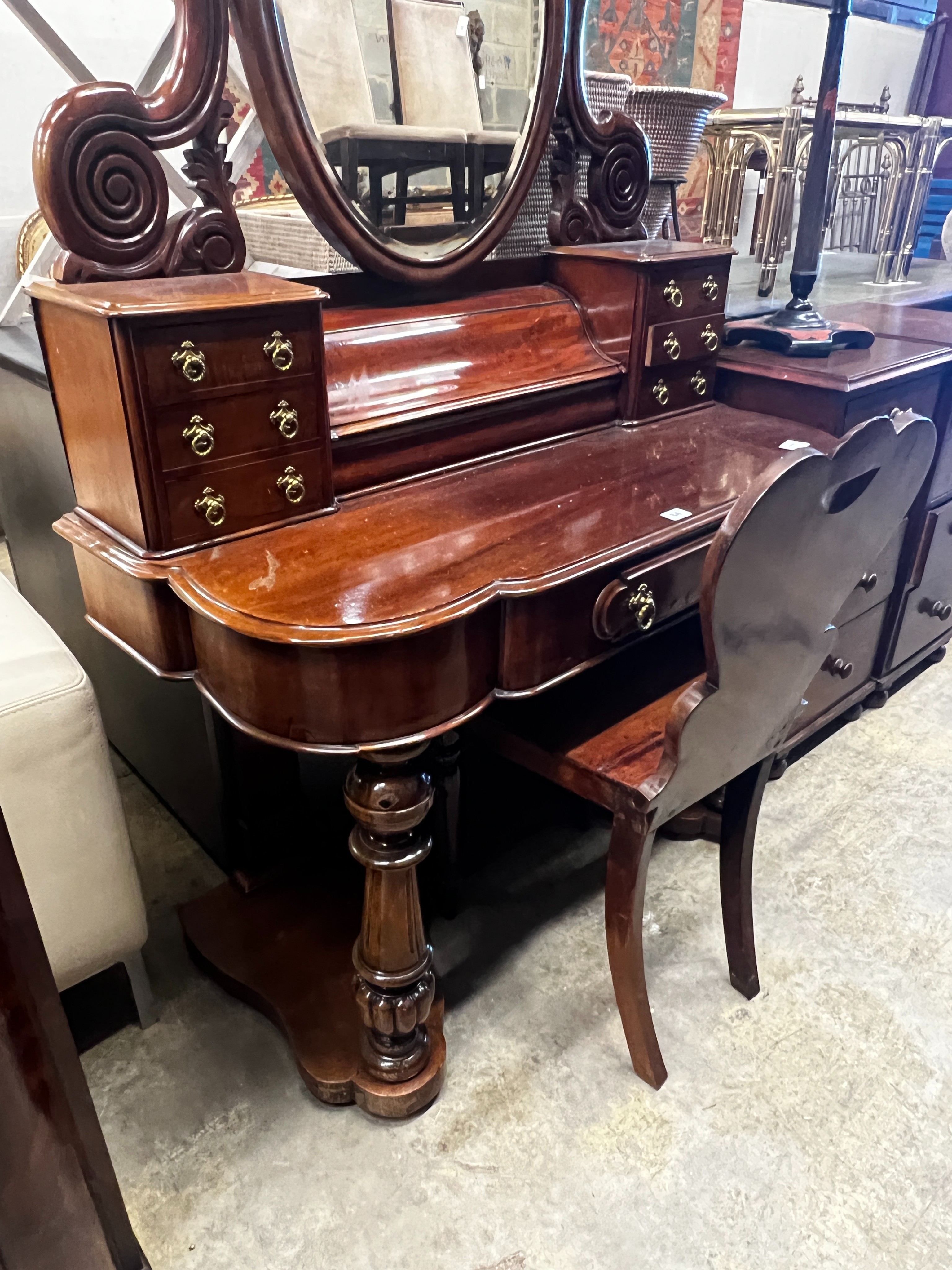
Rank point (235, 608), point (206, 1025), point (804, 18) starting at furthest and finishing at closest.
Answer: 1. point (804, 18)
2. point (206, 1025)
3. point (235, 608)

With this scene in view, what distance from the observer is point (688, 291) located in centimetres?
158

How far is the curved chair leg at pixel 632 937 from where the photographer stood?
1.19 m

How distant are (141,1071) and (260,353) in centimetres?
107

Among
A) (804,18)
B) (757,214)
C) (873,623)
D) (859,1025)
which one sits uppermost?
(804,18)

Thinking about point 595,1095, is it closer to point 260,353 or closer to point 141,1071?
point 141,1071

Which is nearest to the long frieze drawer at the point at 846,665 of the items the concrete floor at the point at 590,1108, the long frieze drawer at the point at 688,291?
the concrete floor at the point at 590,1108

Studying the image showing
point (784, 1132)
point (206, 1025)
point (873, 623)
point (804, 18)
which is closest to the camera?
point (784, 1132)

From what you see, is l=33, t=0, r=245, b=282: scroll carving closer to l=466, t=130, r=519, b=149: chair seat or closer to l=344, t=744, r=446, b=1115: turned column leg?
l=466, t=130, r=519, b=149: chair seat

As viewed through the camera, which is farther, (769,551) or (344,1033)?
(344,1033)

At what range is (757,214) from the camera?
283 centimetres

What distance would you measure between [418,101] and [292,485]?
2.12 ft

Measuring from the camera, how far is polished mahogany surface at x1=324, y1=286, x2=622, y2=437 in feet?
4.21

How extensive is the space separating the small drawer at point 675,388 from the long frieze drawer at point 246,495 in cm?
67

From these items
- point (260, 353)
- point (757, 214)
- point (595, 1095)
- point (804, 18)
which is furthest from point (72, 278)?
point (804, 18)
